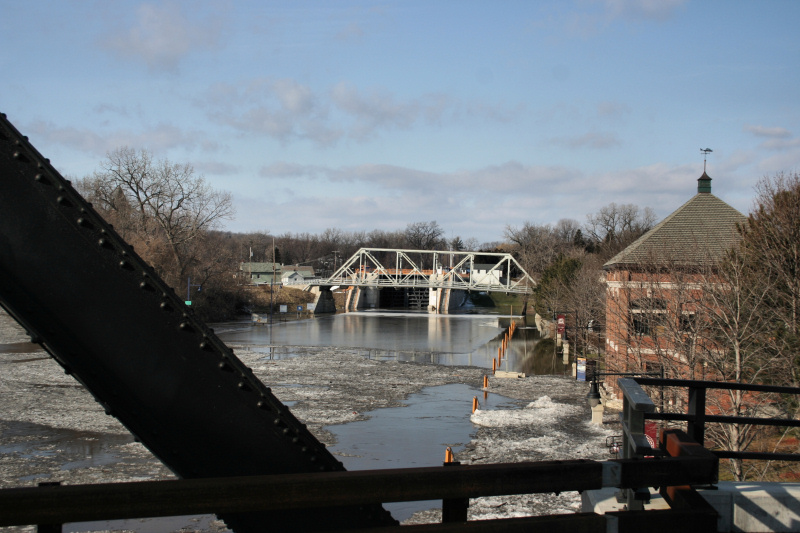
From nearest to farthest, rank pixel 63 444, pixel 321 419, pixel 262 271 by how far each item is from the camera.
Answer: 1. pixel 63 444
2. pixel 321 419
3. pixel 262 271

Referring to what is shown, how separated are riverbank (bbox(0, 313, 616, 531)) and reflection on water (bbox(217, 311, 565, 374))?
16.5 feet

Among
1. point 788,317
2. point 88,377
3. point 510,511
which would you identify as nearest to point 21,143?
point 88,377

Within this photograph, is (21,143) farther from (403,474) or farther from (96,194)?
(96,194)

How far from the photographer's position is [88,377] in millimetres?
3123

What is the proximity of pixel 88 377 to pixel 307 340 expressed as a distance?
5806 centimetres

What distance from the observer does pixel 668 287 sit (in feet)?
78.1

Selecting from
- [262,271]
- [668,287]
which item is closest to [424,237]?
[262,271]

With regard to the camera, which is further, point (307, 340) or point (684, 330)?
point (307, 340)

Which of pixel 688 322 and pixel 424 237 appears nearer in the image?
pixel 688 322

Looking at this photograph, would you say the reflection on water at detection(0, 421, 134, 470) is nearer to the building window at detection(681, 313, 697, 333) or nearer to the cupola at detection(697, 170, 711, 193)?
the building window at detection(681, 313, 697, 333)

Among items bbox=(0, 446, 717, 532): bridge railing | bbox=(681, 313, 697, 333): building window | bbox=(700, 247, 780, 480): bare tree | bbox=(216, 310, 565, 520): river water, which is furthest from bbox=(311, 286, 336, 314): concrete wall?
bbox=(0, 446, 717, 532): bridge railing

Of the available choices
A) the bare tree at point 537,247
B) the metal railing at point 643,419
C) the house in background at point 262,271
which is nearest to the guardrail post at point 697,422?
the metal railing at point 643,419

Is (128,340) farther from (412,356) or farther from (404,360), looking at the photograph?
(412,356)

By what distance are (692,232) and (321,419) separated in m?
17.5
